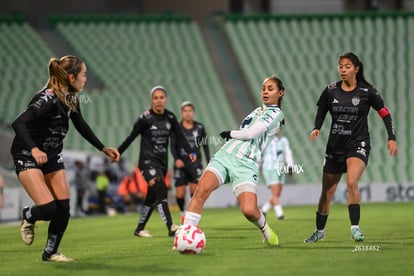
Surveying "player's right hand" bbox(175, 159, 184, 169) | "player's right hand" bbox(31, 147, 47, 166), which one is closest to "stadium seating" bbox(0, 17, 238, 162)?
"player's right hand" bbox(175, 159, 184, 169)

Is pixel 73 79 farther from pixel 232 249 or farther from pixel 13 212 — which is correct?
pixel 13 212

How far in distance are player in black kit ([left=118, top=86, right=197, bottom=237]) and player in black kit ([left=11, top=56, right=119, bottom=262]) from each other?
14.7 ft

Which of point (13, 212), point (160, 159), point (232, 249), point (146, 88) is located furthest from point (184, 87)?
point (232, 249)

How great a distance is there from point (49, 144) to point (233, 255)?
259cm

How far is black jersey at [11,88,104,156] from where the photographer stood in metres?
9.59

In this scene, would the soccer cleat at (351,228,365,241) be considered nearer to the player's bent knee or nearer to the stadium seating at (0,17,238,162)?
the player's bent knee

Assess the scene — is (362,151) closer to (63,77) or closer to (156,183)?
(156,183)

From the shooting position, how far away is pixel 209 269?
9008mm

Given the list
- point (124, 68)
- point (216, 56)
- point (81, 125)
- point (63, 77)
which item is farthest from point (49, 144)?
point (216, 56)

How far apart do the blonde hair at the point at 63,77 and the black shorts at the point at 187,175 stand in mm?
7737

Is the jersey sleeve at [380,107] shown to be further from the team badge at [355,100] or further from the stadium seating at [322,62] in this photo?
the stadium seating at [322,62]

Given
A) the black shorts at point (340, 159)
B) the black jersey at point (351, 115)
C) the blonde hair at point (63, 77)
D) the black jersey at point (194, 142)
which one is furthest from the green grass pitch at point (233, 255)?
the black jersey at point (194, 142)

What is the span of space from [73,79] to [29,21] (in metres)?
30.3

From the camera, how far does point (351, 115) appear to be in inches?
475
